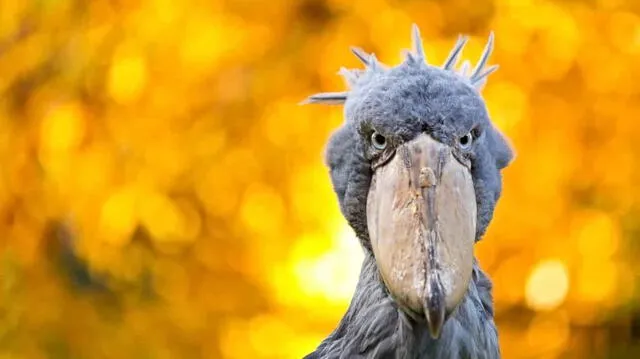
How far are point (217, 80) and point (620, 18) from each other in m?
1.07

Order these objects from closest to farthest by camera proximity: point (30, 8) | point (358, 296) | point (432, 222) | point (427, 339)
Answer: point (432, 222)
point (427, 339)
point (358, 296)
point (30, 8)

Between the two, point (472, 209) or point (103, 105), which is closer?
point (472, 209)

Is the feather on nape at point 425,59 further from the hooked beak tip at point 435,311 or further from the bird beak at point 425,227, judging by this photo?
the hooked beak tip at point 435,311

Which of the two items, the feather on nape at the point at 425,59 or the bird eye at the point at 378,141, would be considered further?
the feather on nape at the point at 425,59

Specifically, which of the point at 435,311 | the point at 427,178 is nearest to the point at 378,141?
the point at 427,178

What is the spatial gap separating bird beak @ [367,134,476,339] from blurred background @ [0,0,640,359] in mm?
1238

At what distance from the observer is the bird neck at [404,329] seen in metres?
1.60

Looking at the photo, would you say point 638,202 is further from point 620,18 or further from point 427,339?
point 427,339

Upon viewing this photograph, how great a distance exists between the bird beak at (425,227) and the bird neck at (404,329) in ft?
0.59

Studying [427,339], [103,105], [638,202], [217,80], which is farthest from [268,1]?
[427,339]

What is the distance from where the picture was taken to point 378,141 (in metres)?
1.50

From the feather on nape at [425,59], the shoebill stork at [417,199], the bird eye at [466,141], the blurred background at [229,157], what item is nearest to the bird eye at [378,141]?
the shoebill stork at [417,199]

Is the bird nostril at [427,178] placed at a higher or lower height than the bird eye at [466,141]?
lower

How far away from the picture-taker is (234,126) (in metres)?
2.75
